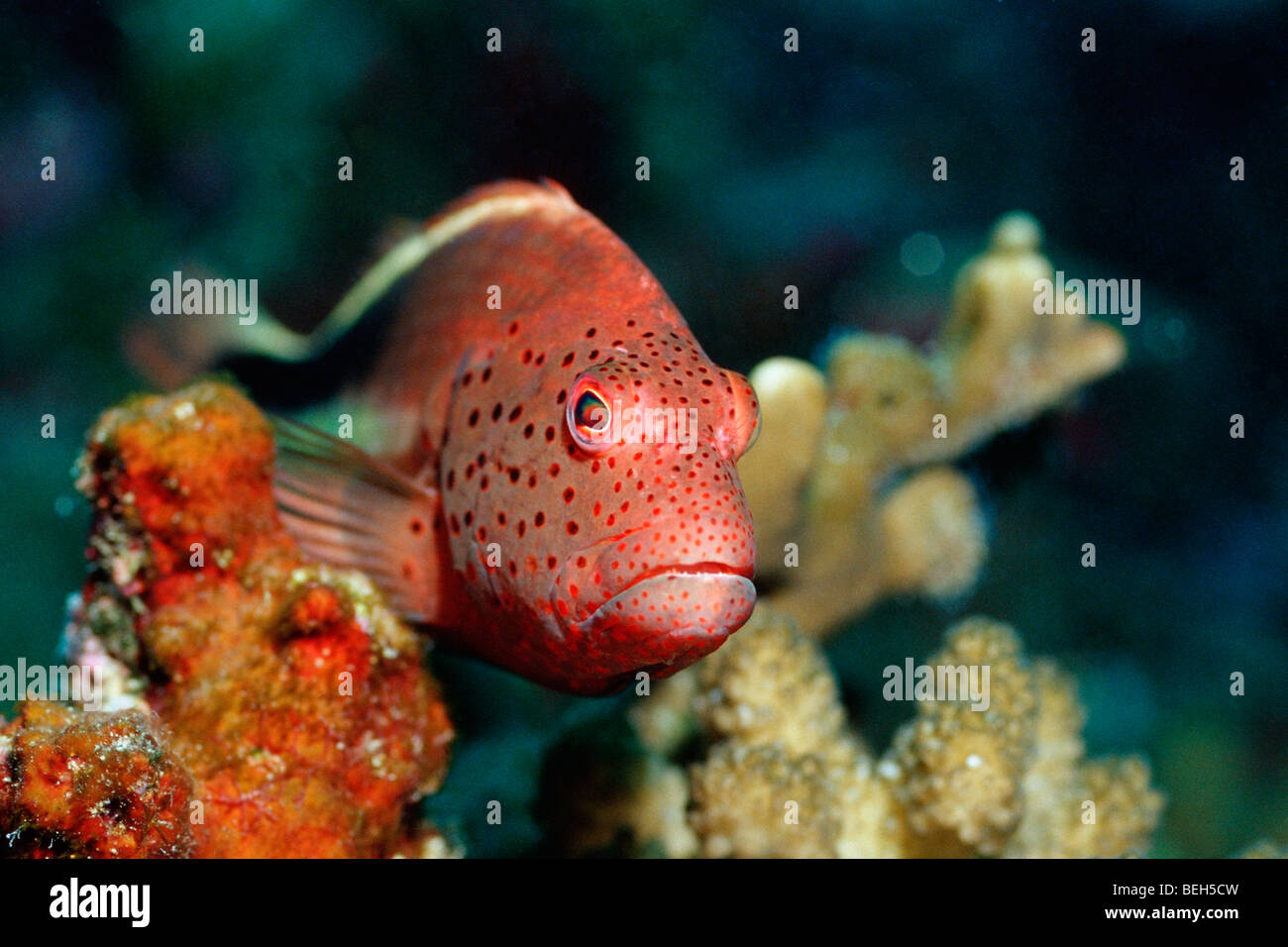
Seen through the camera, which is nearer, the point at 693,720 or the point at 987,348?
the point at 693,720

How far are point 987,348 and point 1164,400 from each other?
7.97 ft

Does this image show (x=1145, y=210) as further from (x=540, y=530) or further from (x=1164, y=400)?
(x=540, y=530)

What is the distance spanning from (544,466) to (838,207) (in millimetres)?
4762

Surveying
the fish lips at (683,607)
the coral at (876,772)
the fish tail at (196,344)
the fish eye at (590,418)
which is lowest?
the coral at (876,772)

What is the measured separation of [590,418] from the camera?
243 centimetres

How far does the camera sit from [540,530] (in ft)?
8.29

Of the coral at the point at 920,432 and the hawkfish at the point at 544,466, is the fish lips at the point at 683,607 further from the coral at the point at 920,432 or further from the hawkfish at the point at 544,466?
the coral at the point at 920,432

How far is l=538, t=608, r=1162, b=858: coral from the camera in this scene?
327 centimetres

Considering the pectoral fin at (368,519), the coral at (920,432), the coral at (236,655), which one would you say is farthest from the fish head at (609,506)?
the coral at (920,432)

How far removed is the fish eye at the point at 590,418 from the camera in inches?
94.5

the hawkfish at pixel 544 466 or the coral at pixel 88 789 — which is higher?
the hawkfish at pixel 544 466

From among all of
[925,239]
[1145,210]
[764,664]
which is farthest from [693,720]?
[1145,210]

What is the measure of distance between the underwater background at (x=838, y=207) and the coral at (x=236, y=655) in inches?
100

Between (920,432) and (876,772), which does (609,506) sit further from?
(920,432)
